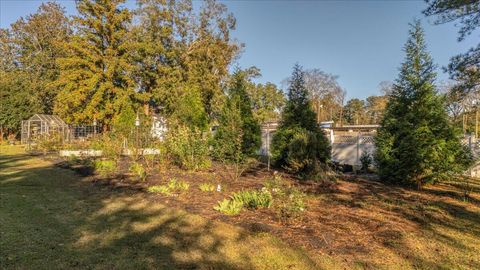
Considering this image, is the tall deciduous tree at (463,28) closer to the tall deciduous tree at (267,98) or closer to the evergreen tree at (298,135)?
the evergreen tree at (298,135)

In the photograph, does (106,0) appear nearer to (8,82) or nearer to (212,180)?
(8,82)

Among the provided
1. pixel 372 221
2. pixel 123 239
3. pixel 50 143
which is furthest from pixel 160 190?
pixel 50 143

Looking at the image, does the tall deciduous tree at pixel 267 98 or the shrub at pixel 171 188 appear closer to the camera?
the shrub at pixel 171 188

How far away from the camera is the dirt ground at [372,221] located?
3.70 metres

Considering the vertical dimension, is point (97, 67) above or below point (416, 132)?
above

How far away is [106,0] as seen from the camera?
24.5m

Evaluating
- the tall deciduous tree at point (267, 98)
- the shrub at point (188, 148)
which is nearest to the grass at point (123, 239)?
the shrub at point (188, 148)

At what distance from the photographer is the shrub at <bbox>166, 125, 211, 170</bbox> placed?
9.92 meters

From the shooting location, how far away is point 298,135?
9.99m

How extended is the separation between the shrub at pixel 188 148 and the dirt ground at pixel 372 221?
5.54 feet

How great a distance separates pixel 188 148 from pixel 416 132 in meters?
6.32

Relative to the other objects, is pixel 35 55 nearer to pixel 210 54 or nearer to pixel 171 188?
pixel 210 54

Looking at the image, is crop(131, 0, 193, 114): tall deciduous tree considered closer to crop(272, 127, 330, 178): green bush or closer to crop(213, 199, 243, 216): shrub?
crop(272, 127, 330, 178): green bush

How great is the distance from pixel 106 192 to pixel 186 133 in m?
3.35
